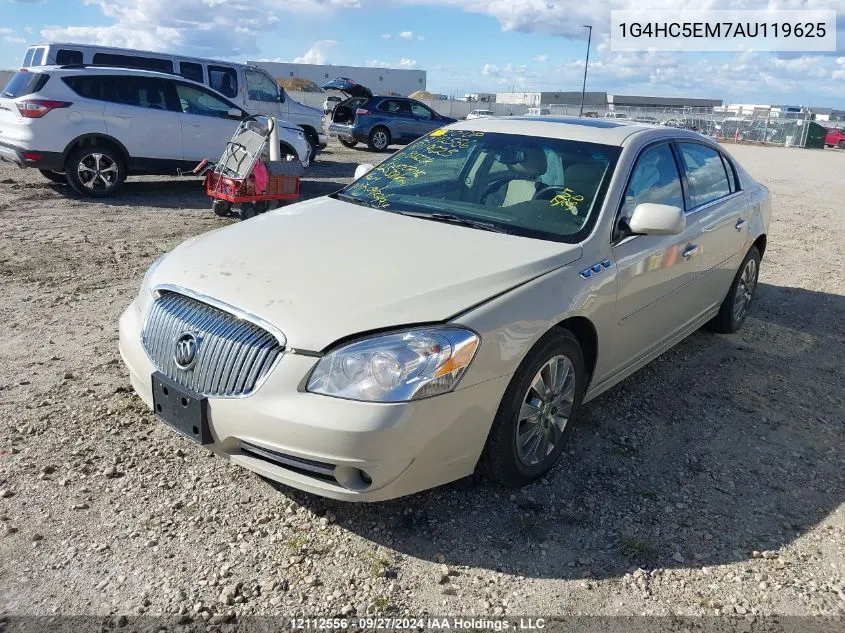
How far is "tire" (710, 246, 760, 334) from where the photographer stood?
211 inches

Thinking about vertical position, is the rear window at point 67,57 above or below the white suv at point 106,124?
above

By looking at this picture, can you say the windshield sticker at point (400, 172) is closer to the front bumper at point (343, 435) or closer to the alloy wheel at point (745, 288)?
the front bumper at point (343, 435)

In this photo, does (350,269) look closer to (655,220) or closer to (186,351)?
(186,351)

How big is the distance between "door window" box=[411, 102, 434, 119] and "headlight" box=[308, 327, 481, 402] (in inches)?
715

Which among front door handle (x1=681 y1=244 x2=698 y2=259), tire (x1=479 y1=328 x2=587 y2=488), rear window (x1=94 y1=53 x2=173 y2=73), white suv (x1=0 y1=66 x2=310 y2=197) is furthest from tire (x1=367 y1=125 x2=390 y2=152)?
tire (x1=479 y1=328 x2=587 y2=488)

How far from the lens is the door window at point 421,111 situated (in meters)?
19.8

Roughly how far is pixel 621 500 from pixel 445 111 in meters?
51.0

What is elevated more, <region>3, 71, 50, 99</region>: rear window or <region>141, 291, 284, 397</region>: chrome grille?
<region>3, 71, 50, 99</region>: rear window

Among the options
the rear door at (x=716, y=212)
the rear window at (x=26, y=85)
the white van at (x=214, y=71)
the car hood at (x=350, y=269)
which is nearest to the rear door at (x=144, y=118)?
the rear window at (x=26, y=85)

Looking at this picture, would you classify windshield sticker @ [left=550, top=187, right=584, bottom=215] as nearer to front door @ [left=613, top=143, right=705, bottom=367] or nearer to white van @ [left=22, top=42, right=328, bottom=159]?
front door @ [left=613, top=143, right=705, bottom=367]

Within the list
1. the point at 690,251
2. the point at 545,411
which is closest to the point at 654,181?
the point at 690,251

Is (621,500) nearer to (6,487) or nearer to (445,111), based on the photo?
(6,487)

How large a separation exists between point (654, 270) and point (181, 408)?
259 centimetres

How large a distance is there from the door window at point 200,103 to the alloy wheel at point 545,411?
368 inches
